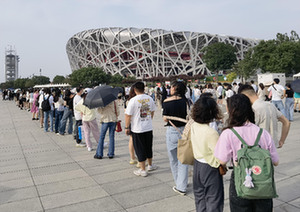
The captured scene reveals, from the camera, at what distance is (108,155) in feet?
18.1

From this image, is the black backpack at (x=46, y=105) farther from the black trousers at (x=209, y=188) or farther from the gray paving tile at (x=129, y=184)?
the black trousers at (x=209, y=188)

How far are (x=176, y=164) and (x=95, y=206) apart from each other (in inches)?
50.2

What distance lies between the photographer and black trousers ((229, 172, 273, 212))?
1.94 metres

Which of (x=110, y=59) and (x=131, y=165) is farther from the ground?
(x=110, y=59)

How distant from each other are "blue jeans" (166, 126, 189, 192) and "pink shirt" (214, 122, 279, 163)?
1.47 metres

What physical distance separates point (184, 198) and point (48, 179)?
8.10 ft

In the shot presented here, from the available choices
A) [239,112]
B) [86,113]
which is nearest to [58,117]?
[86,113]

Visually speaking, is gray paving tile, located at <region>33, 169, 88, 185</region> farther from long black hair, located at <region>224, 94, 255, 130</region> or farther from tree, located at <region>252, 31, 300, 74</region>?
tree, located at <region>252, 31, 300, 74</region>

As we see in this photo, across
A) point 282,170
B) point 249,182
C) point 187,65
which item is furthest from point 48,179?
point 187,65

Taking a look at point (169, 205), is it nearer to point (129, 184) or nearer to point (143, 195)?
point (143, 195)

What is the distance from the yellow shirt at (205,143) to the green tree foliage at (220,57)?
55636 mm

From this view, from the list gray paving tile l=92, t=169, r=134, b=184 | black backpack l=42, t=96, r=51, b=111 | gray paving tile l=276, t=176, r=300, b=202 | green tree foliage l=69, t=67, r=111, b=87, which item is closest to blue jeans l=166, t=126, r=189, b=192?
gray paving tile l=92, t=169, r=134, b=184

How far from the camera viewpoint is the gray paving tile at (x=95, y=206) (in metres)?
3.18

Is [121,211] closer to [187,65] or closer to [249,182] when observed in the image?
[249,182]
